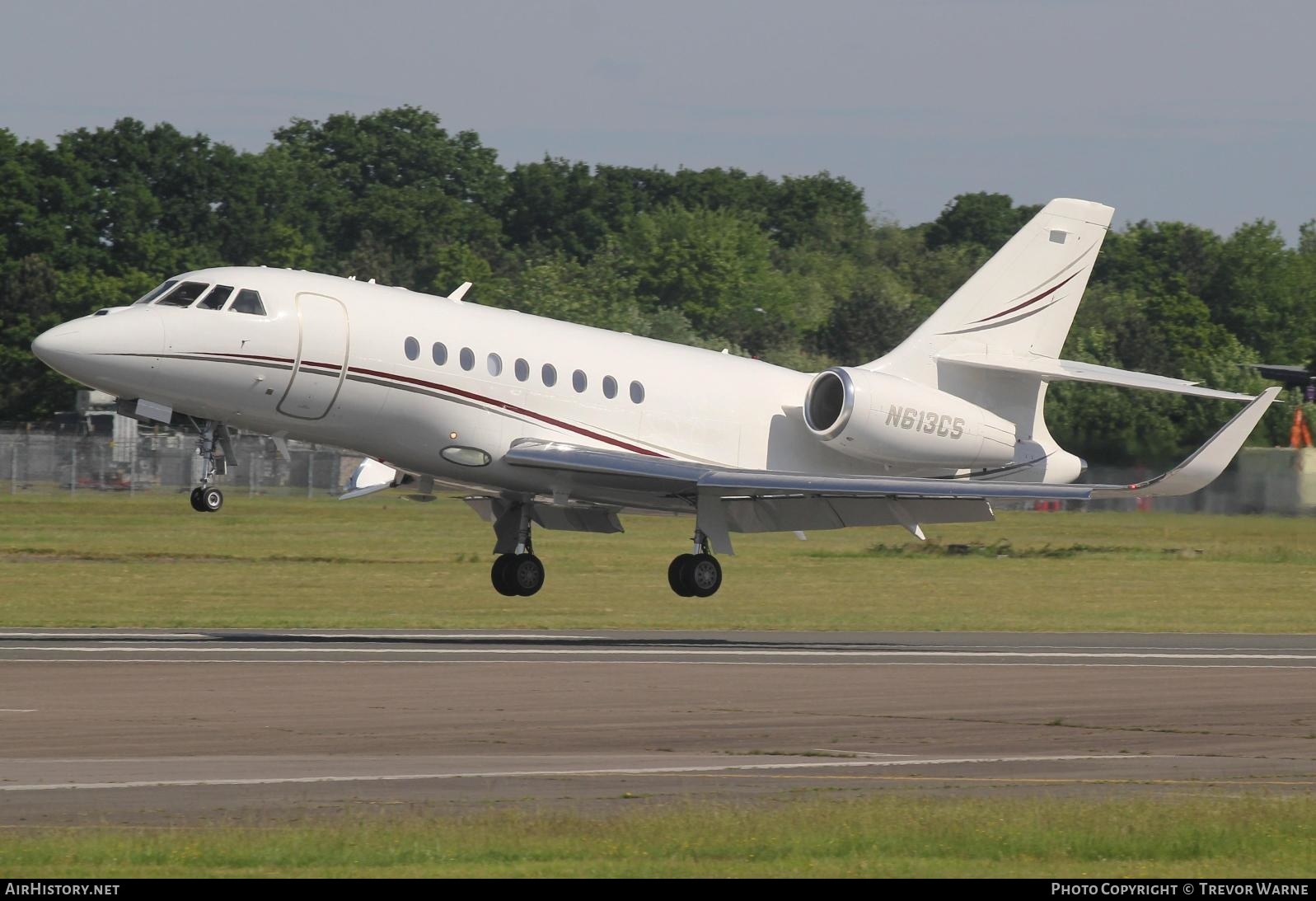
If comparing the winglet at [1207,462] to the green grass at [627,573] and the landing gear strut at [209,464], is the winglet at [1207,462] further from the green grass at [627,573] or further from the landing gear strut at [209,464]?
the landing gear strut at [209,464]

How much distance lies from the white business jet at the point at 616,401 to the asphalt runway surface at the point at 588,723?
2.57 meters

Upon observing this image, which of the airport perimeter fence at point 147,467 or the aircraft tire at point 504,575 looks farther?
the airport perimeter fence at point 147,467

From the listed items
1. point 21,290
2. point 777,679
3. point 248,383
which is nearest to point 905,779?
point 777,679

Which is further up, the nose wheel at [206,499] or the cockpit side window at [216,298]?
the cockpit side window at [216,298]

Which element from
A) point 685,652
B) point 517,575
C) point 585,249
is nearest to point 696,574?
point 517,575

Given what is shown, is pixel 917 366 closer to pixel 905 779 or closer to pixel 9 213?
pixel 905 779

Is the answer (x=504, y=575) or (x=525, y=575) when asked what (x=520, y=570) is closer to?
(x=525, y=575)

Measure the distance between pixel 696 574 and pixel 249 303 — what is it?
834 centimetres

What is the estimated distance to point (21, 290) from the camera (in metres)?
81.1

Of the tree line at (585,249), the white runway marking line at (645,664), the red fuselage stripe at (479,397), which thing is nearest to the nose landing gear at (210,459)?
the red fuselage stripe at (479,397)

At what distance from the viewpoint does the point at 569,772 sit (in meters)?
14.5

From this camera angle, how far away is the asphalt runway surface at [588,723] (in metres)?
13.7

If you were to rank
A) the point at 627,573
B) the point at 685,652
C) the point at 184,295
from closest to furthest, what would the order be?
1. the point at 184,295
2. the point at 685,652
3. the point at 627,573

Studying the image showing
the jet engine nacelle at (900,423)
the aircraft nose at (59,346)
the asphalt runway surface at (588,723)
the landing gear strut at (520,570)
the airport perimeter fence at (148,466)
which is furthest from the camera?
the airport perimeter fence at (148,466)
